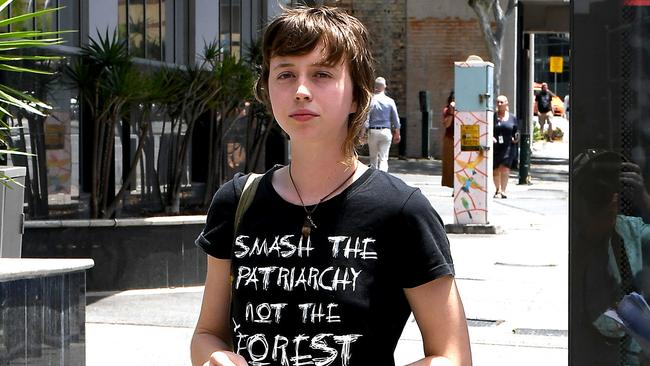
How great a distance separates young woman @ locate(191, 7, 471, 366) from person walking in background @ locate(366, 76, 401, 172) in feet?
56.2

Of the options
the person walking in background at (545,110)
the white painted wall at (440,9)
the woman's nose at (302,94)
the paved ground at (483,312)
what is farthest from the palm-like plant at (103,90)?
the person walking in background at (545,110)

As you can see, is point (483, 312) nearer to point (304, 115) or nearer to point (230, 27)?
point (230, 27)

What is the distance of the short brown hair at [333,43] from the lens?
2.64m

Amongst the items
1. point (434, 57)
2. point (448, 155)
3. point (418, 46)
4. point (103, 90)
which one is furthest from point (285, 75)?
point (418, 46)

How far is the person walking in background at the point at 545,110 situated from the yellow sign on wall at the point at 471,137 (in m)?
25.8

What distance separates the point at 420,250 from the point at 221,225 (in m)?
0.46

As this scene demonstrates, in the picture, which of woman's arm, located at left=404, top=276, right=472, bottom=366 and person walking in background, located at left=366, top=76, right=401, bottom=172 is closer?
woman's arm, located at left=404, top=276, right=472, bottom=366

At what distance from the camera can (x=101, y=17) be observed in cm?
1195

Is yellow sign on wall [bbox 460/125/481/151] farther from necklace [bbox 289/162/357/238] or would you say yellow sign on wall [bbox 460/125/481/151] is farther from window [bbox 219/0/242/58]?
necklace [bbox 289/162/357/238]

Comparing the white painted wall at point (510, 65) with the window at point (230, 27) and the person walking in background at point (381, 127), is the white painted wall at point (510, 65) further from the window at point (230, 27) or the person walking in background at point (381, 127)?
the window at point (230, 27)

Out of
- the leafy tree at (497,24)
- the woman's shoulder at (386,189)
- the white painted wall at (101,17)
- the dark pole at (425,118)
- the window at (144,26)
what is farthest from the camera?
the dark pole at (425,118)

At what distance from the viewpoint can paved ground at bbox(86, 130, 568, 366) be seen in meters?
8.65

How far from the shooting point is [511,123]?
70.0 ft

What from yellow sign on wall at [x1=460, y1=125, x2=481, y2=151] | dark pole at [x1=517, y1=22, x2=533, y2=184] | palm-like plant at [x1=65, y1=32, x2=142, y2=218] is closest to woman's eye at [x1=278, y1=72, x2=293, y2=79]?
palm-like plant at [x1=65, y1=32, x2=142, y2=218]
